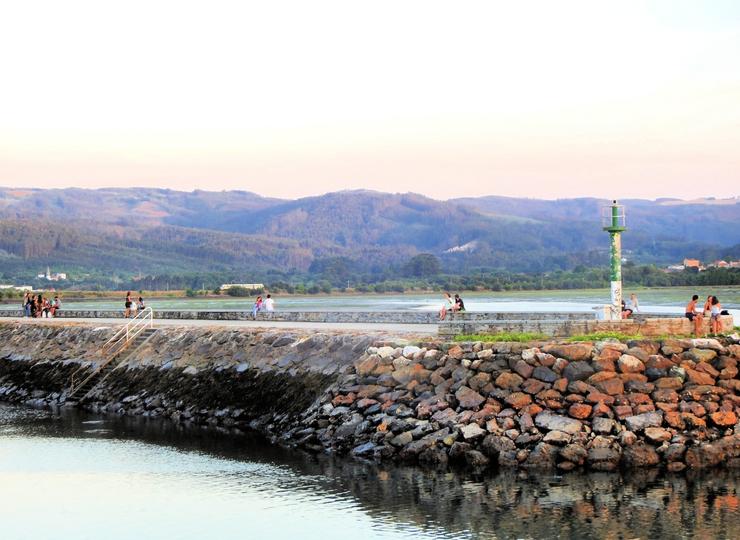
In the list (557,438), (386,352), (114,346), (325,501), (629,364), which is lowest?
(325,501)

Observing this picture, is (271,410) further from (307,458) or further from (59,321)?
(59,321)

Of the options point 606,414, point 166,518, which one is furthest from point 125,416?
point 606,414

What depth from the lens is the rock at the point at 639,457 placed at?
21.6 meters

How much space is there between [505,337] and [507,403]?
2.81 m

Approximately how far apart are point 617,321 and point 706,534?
8.95m

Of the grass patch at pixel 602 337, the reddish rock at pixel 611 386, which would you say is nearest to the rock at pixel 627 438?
the reddish rock at pixel 611 386

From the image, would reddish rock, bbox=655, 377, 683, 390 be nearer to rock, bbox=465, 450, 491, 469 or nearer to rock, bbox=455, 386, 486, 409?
rock, bbox=455, 386, 486, 409

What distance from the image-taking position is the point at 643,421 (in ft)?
72.4

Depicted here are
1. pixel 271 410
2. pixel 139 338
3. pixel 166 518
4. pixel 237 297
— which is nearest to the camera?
pixel 166 518

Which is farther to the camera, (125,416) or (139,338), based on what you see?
(139,338)

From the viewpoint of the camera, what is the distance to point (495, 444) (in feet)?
73.3

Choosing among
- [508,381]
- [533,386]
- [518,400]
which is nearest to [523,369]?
[508,381]

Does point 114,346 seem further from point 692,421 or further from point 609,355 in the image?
point 692,421

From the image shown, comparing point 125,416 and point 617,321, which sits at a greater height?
point 617,321
